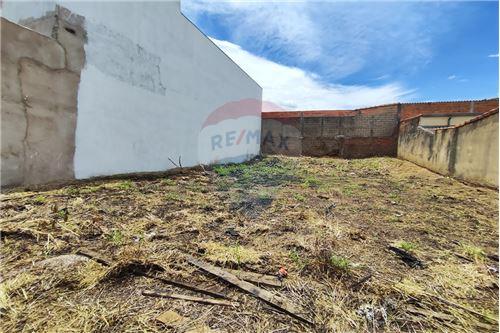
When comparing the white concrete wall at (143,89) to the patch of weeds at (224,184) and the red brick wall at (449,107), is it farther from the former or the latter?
the red brick wall at (449,107)

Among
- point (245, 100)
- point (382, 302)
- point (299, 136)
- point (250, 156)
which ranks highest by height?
point (245, 100)

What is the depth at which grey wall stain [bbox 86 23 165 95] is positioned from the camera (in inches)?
179

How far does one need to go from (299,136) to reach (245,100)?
5245 mm

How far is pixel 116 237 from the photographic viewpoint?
7.75 ft

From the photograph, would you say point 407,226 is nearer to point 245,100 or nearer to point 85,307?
point 85,307

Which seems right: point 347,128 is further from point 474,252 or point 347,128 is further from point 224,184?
point 474,252

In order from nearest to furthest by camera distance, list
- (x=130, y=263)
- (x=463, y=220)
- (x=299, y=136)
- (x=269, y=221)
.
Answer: (x=130, y=263) → (x=269, y=221) → (x=463, y=220) → (x=299, y=136)

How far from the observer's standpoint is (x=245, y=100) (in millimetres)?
11531

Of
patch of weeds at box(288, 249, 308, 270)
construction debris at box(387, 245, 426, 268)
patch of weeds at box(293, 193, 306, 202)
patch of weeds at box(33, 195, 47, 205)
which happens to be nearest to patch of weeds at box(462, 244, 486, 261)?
construction debris at box(387, 245, 426, 268)

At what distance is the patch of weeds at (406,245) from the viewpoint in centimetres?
242

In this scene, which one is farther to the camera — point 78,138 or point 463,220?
point 78,138

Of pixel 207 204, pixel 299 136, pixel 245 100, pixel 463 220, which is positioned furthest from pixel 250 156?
pixel 463 220

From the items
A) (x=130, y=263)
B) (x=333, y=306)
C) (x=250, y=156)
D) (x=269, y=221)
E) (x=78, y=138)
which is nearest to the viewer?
(x=333, y=306)

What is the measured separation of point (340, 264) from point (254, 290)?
77cm
